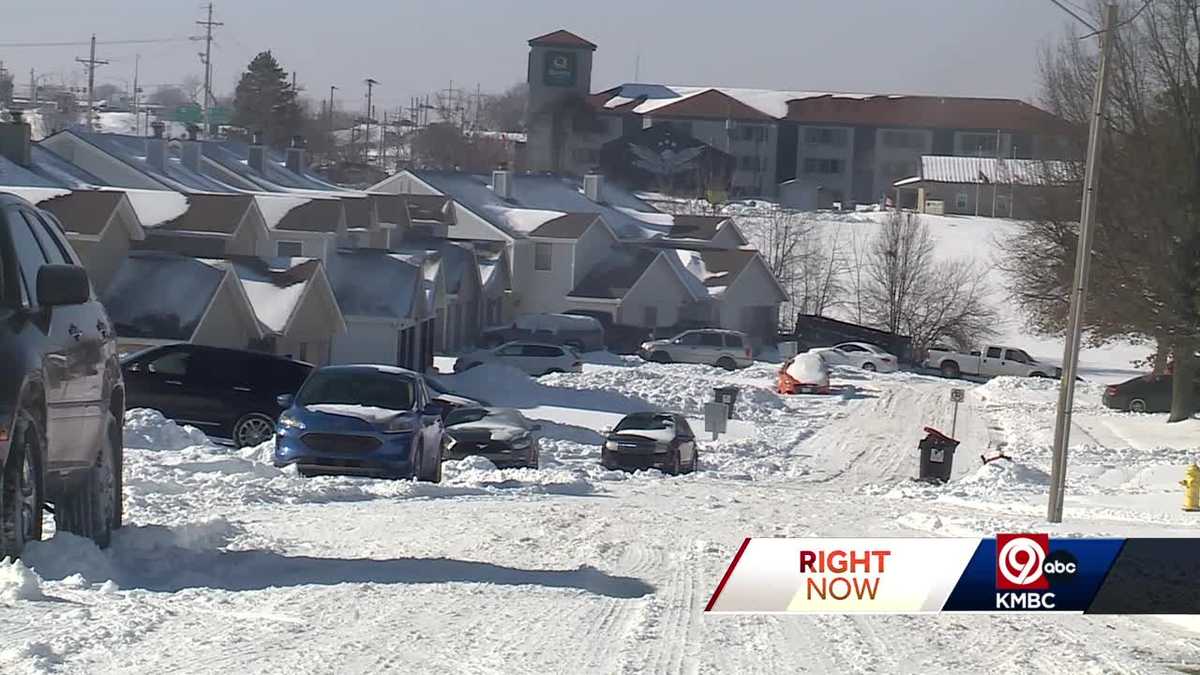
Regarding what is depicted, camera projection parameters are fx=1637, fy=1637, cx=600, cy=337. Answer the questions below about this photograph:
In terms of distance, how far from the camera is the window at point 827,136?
392 feet

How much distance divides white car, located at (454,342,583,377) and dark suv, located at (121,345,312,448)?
2636cm

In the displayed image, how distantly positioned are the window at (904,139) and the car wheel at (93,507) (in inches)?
4186

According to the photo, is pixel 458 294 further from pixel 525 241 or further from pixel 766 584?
pixel 766 584

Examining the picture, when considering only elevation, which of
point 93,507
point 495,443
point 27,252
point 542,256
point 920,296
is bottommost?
point 495,443

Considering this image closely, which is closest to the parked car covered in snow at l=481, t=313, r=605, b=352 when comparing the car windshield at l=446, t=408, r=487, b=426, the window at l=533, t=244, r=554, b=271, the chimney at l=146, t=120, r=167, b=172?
the window at l=533, t=244, r=554, b=271

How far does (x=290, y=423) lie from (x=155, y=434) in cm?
361

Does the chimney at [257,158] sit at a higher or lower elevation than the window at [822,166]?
lower

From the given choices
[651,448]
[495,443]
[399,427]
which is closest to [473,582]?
[399,427]

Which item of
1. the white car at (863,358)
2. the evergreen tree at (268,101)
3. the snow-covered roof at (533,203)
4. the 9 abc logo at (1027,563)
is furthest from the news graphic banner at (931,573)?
the evergreen tree at (268,101)

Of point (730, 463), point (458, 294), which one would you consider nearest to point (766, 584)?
point (730, 463)

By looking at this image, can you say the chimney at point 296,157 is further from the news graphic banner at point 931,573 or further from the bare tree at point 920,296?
the news graphic banner at point 931,573

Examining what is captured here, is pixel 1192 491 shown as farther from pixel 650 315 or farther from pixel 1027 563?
pixel 650 315

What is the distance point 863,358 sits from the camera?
63.8m

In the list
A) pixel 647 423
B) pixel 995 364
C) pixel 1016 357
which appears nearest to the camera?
pixel 647 423
